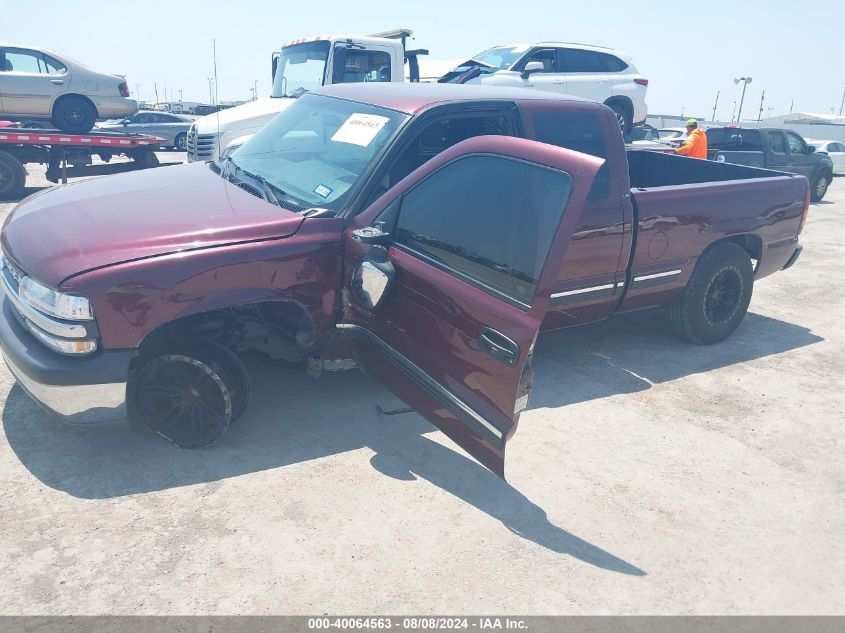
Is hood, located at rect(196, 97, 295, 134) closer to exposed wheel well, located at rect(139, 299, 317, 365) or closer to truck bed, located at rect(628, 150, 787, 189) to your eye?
truck bed, located at rect(628, 150, 787, 189)

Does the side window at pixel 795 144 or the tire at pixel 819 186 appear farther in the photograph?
the tire at pixel 819 186

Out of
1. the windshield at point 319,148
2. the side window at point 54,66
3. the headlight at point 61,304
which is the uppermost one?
the side window at point 54,66

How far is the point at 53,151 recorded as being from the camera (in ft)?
38.1

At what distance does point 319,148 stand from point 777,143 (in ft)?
44.6

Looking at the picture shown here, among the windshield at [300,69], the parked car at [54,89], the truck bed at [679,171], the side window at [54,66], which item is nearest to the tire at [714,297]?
the truck bed at [679,171]

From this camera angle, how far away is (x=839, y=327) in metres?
6.41

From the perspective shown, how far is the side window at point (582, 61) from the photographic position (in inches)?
504

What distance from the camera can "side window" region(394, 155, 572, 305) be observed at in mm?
2912

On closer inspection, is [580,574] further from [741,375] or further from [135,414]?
[741,375]

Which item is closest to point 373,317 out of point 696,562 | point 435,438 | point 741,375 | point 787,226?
point 435,438

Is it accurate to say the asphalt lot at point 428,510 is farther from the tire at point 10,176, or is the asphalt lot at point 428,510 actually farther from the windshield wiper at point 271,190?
the tire at point 10,176

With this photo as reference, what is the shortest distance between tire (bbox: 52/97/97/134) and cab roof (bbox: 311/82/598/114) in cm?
969

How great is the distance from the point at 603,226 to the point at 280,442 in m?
2.50

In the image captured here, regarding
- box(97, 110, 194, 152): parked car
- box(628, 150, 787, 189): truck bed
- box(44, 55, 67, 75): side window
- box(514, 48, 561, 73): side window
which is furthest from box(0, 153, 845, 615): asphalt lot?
box(97, 110, 194, 152): parked car
